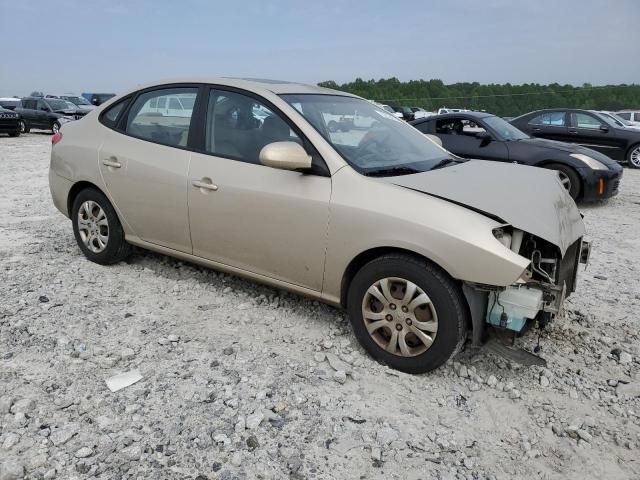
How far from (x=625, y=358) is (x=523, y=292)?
3.62ft

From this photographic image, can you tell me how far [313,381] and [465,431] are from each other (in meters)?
0.89

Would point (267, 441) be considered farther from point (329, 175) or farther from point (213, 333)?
point (329, 175)

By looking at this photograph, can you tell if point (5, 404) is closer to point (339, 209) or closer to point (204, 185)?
point (204, 185)

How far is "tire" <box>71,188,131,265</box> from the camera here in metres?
4.70

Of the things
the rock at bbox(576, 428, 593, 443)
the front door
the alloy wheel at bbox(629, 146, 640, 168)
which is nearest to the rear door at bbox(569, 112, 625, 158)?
the alloy wheel at bbox(629, 146, 640, 168)

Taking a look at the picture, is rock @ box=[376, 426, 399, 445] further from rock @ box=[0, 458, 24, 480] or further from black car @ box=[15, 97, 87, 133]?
black car @ box=[15, 97, 87, 133]

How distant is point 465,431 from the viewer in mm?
2785

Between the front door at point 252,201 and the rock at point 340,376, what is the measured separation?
576 millimetres

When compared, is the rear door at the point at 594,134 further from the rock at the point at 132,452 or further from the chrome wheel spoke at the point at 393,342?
the rock at the point at 132,452

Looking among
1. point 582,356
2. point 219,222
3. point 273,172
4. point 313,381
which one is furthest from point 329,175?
point 582,356

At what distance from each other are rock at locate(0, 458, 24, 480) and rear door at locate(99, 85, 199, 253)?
6.62 ft

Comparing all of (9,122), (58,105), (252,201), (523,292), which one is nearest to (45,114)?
(58,105)

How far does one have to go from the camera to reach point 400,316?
3.15m

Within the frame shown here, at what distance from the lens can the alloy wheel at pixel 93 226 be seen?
477cm
